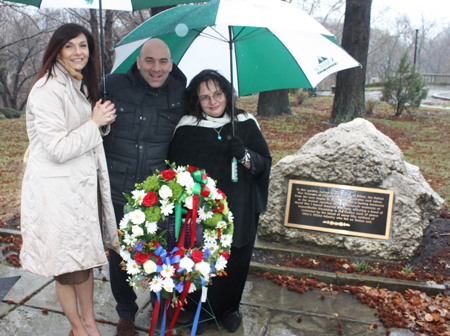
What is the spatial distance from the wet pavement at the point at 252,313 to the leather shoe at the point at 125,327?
0.10 meters

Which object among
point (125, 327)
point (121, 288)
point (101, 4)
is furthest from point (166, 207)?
point (101, 4)

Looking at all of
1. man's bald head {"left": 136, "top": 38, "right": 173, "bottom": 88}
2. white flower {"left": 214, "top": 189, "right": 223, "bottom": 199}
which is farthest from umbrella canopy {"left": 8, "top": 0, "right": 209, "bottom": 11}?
white flower {"left": 214, "top": 189, "right": 223, "bottom": 199}

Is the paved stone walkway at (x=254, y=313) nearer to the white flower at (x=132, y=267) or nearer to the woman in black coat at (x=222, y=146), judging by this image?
the woman in black coat at (x=222, y=146)

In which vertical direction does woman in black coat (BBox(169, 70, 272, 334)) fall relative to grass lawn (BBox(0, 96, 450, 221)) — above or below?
above

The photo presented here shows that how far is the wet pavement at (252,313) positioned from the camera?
3.18m

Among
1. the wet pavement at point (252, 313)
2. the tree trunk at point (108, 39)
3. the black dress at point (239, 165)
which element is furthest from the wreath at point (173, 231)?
the tree trunk at point (108, 39)

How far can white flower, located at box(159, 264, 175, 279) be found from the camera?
229 cm

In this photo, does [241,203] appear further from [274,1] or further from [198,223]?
[274,1]

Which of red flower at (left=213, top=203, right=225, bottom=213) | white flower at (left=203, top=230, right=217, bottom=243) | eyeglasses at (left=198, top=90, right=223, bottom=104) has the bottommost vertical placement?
white flower at (left=203, top=230, right=217, bottom=243)

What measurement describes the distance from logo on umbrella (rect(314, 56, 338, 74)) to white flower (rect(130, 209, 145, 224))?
5.78 feet

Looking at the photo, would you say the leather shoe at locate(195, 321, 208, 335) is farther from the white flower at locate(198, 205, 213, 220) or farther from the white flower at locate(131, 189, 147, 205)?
the white flower at locate(131, 189, 147, 205)

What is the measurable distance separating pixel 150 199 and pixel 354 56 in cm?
1216

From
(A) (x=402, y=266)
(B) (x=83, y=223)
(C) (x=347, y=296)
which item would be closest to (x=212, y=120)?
(B) (x=83, y=223)

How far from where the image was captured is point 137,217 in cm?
230
